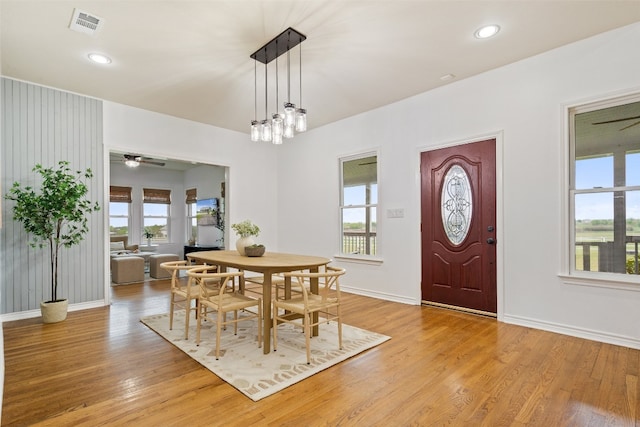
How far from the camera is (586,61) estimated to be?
10.2 ft

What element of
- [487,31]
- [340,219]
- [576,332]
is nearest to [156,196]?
[340,219]

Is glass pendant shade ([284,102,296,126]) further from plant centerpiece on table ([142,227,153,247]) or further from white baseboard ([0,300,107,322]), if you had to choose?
plant centerpiece on table ([142,227,153,247])

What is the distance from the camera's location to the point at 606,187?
3.09 meters

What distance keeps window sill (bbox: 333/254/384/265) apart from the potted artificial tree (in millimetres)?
3563

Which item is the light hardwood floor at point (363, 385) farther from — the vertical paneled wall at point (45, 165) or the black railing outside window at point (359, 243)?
the black railing outside window at point (359, 243)

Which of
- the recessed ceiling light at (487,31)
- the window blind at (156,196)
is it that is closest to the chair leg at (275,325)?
the recessed ceiling light at (487,31)

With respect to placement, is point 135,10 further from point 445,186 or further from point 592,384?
point 592,384

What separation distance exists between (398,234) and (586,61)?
107 inches

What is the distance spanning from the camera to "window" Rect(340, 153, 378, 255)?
507 cm

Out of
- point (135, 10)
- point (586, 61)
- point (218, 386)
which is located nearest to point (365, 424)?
point (218, 386)

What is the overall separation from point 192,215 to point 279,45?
7334mm

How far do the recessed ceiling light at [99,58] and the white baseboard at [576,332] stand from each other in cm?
504

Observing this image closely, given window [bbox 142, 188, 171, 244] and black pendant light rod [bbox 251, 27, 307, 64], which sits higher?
black pendant light rod [bbox 251, 27, 307, 64]

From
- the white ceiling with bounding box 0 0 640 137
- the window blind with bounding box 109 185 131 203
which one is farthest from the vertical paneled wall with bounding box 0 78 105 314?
the window blind with bounding box 109 185 131 203
